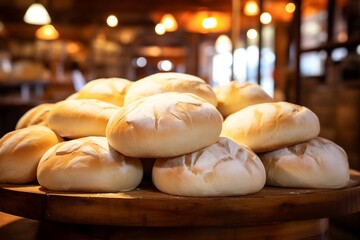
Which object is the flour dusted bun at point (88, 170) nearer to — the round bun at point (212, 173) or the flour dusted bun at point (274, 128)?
the round bun at point (212, 173)

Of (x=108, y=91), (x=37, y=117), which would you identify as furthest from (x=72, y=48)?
(x=108, y=91)

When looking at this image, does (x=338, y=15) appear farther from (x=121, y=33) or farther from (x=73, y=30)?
(x=73, y=30)

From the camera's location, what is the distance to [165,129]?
3.60ft

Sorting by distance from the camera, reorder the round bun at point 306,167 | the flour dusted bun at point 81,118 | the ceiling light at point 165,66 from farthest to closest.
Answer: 1. the ceiling light at point 165,66
2. the flour dusted bun at point 81,118
3. the round bun at point 306,167

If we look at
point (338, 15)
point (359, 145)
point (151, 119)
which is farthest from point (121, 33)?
point (151, 119)

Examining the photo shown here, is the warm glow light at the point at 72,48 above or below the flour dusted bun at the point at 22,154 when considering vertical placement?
above

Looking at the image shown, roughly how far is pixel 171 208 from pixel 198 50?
23.2ft

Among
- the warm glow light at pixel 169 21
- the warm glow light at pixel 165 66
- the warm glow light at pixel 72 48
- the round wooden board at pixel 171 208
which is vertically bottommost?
the warm glow light at pixel 165 66

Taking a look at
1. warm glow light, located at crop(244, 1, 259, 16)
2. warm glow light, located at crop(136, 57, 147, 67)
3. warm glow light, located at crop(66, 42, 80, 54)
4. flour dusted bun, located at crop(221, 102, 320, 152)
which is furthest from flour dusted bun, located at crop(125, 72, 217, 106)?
warm glow light, located at crop(136, 57, 147, 67)

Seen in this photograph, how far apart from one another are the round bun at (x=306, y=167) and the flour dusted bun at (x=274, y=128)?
0.03 meters

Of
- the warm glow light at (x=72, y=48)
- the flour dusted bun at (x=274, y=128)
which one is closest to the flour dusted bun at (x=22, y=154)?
the flour dusted bun at (x=274, y=128)

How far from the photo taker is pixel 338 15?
767 centimetres

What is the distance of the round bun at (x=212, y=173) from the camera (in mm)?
1064

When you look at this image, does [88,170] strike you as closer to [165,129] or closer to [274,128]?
[165,129]
